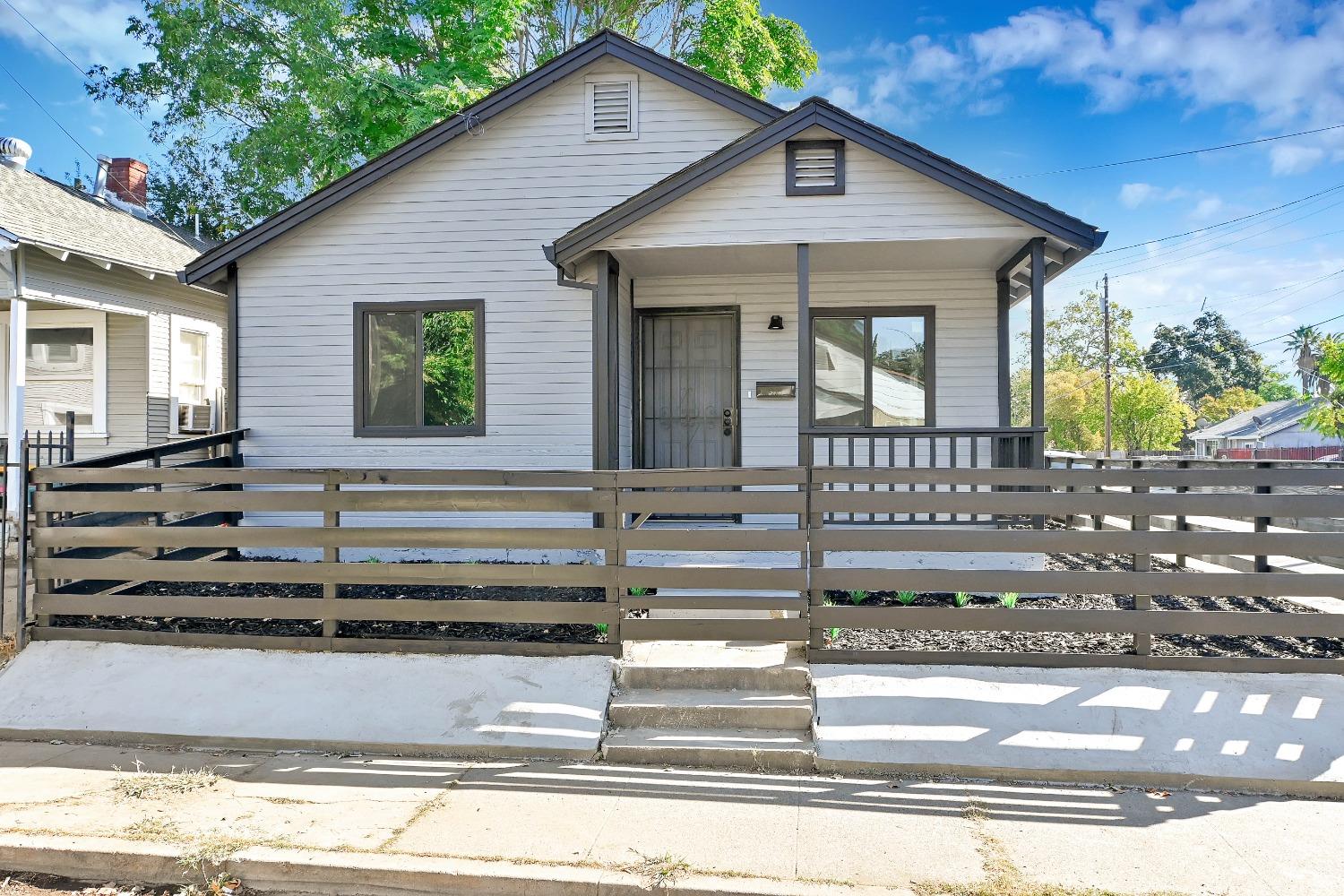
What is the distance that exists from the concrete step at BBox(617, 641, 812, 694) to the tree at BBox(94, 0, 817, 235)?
14.0m

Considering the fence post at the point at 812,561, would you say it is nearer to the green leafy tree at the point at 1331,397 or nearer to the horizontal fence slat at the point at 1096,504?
the horizontal fence slat at the point at 1096,504

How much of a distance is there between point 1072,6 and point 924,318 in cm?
2052

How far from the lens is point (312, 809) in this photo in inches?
148

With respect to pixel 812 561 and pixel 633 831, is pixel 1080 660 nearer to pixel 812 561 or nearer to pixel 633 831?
pixel 812 561

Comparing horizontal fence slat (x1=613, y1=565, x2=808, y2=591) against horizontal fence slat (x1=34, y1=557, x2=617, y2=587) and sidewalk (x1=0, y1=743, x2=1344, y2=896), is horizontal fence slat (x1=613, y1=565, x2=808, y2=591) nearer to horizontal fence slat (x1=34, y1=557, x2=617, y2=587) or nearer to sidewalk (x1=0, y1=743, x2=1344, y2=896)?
horizontal fence slat (x1=34, y1=557, x2=617, y2=587)

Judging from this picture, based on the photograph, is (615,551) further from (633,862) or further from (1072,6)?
(1072,6)

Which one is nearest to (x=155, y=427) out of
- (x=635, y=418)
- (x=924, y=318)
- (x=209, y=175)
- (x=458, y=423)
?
(x=458, y=423)

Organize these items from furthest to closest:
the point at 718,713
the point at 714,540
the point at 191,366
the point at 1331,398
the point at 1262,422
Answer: the point at 1262,422 < the point at 1331,398 < the point at 191,366 < the point at 714,540 < the point at 718,713

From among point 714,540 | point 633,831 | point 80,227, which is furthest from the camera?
point 80,227

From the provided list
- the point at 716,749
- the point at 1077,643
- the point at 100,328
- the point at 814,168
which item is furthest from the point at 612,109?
the point at 100,328

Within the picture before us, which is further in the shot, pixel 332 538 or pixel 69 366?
pixel 69 366

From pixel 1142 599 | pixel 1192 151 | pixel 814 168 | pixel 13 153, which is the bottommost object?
pixel 1142 599

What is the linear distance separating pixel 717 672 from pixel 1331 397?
27462 millimetres

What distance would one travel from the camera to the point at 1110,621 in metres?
4.95
